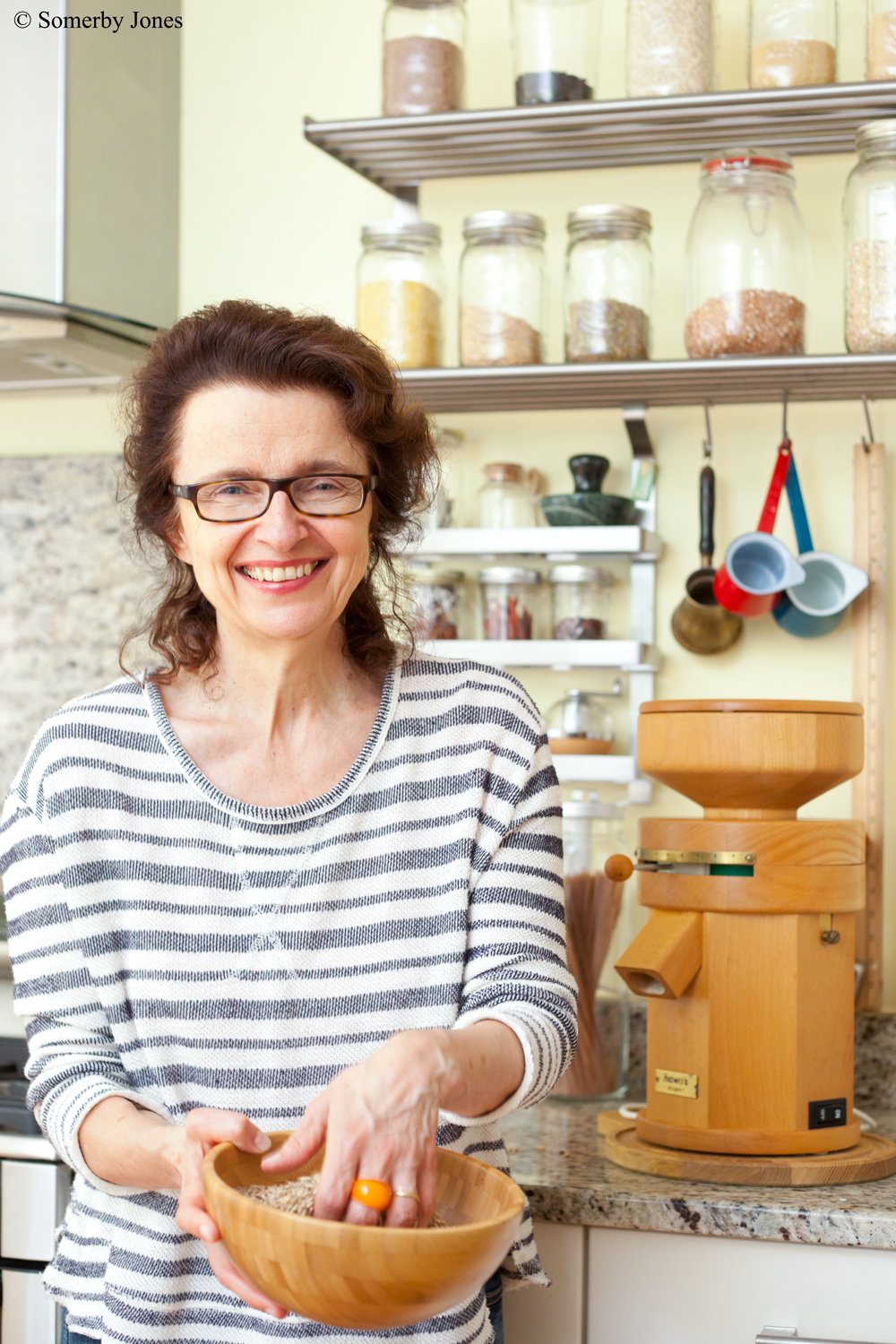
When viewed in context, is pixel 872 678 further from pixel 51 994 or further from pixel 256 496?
pixel 51 994

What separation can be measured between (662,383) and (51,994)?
39.0 inches

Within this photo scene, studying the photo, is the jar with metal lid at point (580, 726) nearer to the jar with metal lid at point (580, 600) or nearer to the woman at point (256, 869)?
the jar with metal lid at point (580, 600)

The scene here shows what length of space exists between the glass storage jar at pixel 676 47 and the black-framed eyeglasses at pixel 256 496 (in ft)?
2.67

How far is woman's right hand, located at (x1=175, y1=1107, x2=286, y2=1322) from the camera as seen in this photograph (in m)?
0.80

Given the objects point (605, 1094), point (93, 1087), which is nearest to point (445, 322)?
point (605, 1094)

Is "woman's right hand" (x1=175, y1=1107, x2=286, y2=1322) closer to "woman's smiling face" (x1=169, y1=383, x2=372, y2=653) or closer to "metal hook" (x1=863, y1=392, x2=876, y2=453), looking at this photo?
"woman's smiling face" (x1=169, y1=383, x2=372, y2=653)

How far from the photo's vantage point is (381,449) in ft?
3.76

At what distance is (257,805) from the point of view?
1090 mm

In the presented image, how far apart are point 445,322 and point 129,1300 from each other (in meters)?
1.30

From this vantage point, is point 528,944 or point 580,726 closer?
point 528,944

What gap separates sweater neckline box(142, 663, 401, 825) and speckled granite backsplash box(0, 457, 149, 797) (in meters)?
0.92

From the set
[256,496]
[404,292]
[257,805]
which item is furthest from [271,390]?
[404,292]

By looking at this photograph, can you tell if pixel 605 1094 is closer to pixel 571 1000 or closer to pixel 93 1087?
pixel 571 1000

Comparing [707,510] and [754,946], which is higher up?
[707,510]
